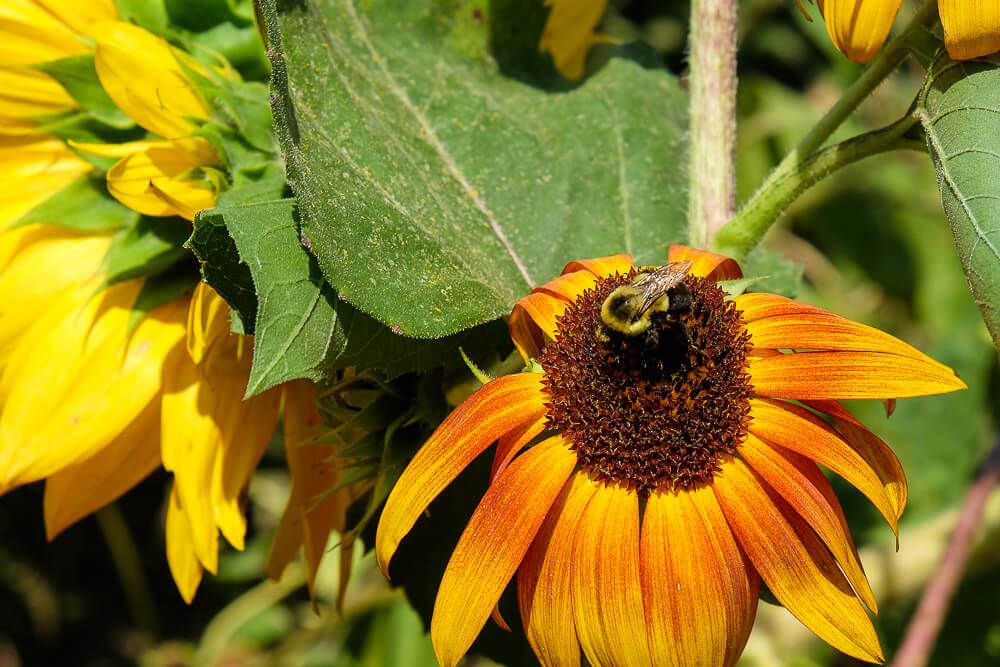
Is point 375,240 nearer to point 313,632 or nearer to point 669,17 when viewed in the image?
point 313,632

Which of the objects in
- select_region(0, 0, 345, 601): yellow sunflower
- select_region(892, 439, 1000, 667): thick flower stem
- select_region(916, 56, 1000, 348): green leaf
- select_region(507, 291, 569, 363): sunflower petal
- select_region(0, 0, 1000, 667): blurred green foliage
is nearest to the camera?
select_region(916, 56, 1000, 348): green leaf

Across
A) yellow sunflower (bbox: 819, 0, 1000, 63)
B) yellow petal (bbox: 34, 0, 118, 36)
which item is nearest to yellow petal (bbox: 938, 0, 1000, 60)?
yellow sunflower (bbox: 819, 0, 1000, 63)

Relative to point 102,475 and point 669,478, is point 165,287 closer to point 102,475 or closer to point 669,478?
point 102,475

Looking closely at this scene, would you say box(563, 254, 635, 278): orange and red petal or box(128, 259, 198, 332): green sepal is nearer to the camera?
box(563, 254, 635, 278): orange and red petal

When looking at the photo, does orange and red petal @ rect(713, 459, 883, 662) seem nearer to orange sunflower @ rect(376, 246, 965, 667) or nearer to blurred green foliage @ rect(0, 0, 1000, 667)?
orange sunflower @ rect(376, 246, 965, 667)

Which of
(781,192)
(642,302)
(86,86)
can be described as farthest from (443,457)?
(86,86)

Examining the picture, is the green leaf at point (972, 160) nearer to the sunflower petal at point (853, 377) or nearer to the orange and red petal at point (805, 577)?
the sunflower petal at point (853, 377)
